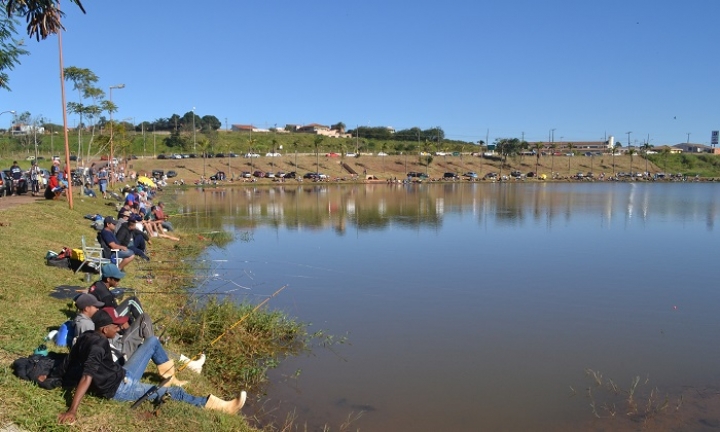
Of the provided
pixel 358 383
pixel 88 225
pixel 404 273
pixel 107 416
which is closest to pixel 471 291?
pixel 404 273

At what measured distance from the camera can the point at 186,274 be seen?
1535cm

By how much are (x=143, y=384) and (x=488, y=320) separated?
8.26m

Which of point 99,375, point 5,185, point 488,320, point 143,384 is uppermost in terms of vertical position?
point 5,185

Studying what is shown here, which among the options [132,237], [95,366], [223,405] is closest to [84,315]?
[95,366]

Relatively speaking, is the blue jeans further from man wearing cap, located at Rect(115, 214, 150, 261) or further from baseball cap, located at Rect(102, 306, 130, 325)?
man wearing cap, located at Rect(115, 214, 150, 261)

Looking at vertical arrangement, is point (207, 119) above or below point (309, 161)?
above

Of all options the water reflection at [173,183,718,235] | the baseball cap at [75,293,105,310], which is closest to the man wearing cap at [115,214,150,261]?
the baseball cap at [75,293,105,310]

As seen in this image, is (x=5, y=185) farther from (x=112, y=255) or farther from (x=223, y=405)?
(x=223, y=405)

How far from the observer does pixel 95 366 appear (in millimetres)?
5785

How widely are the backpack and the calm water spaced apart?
126 inches

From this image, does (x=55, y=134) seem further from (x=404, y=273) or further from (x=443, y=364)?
(x=443, y=364)

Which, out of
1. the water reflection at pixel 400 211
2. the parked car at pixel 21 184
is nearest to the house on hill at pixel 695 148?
the water reflection at pixel 400 211

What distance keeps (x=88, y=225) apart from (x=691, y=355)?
17.3 metres

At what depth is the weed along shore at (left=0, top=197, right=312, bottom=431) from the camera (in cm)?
572
